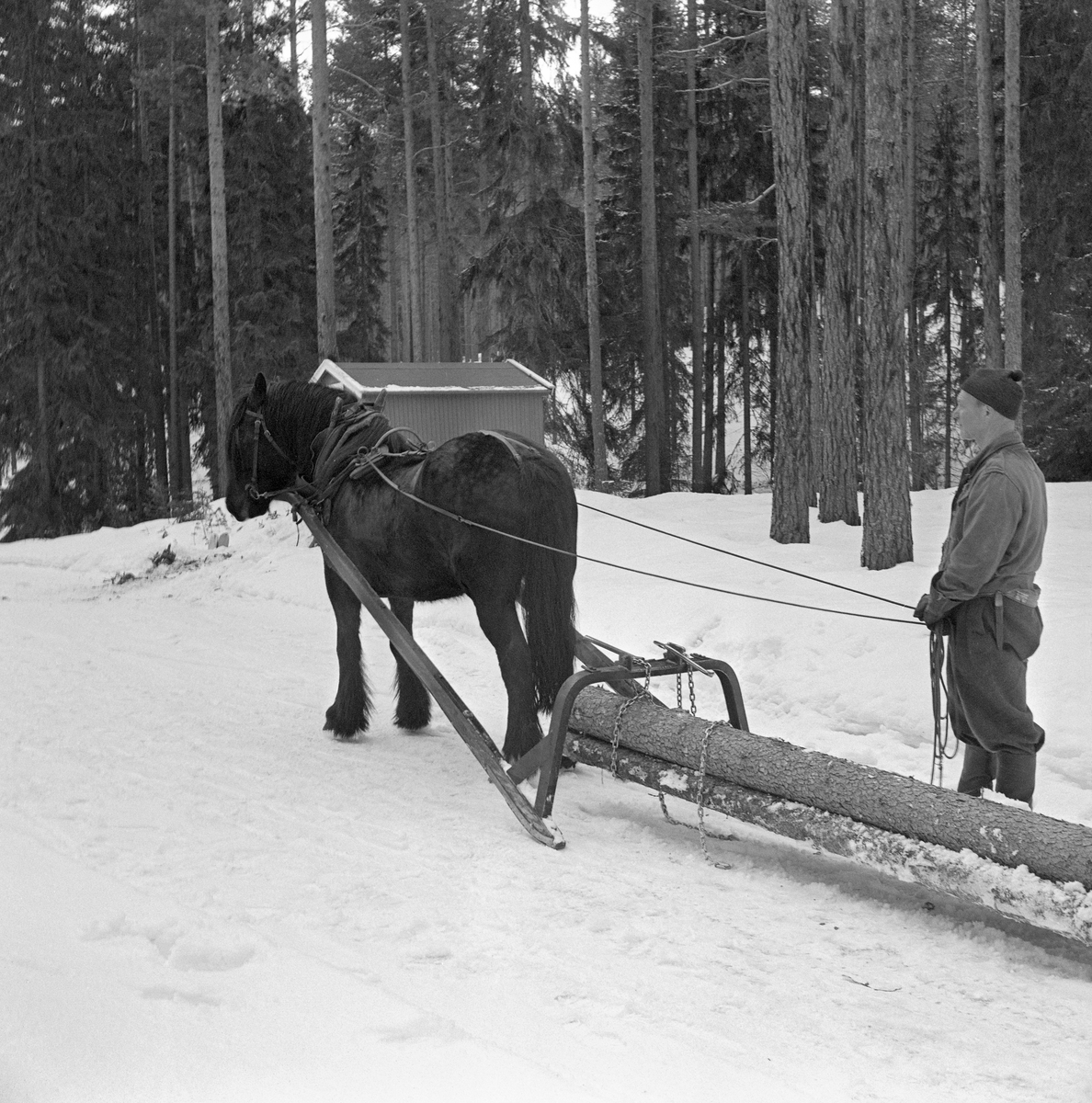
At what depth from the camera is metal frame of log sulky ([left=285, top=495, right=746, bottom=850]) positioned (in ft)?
15.4

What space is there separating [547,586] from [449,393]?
12954 millimetres

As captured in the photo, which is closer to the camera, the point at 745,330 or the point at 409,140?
the point at 745,330

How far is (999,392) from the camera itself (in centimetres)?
412

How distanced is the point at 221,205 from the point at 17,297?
561 centimetres

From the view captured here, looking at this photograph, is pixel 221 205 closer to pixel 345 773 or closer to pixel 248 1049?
pixel 345 773

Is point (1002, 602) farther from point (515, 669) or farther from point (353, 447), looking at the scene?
point (353, 447)

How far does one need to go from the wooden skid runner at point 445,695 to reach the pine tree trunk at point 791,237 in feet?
23.3

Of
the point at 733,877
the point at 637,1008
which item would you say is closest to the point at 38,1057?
the point at 637,1008

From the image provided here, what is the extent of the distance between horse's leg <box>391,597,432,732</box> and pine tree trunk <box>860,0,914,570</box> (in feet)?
16.0

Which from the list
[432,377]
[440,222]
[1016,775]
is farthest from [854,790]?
[440,222]

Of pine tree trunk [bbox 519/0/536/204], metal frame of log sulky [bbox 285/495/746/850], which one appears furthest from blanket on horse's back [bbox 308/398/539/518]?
pine tree trunk [bbox 519/0/536/204]

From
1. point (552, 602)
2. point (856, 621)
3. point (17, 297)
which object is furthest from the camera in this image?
point (17, 297)

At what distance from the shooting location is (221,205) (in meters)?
21.7

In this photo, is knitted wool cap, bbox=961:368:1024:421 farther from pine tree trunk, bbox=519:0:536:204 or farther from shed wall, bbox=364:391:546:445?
pine tree trunk, bbox=519:0:536:204
